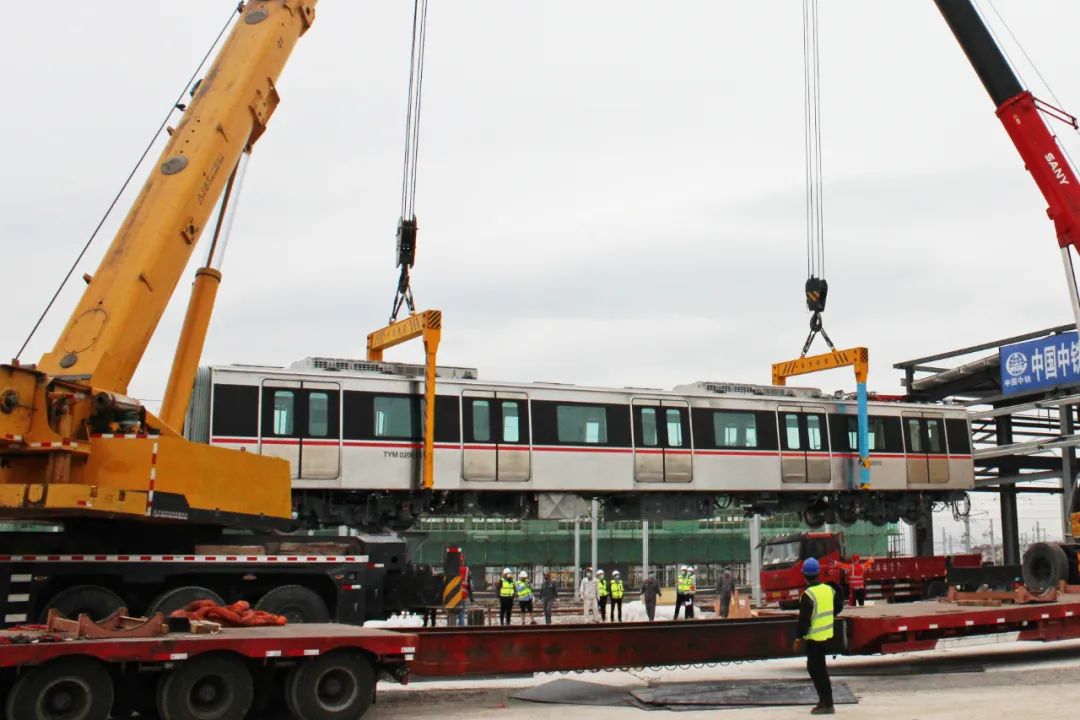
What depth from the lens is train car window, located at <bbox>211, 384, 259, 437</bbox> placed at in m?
15.8

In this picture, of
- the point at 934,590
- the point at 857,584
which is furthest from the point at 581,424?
the point at 934,590

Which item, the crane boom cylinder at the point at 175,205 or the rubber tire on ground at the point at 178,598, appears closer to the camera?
the crane boom cylinder at the point at 175,205

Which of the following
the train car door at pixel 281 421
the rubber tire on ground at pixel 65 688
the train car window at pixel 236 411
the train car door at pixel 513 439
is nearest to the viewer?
the rubber tire on ground at pixel 65 688

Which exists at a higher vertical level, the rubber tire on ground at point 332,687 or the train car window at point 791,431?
the train car window at point 791,431

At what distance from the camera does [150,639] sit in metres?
8.57

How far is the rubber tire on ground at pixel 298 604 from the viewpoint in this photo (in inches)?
454

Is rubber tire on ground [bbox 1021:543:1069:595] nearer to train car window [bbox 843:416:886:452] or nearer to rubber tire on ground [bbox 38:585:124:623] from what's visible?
train car window [bbox 843:416:886:452]

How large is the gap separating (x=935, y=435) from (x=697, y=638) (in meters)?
12.1

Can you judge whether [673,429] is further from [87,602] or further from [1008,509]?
[1008,509]

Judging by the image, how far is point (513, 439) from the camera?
711 inches

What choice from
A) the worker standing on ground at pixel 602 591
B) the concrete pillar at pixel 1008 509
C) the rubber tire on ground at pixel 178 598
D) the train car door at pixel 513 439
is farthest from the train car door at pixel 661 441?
the concrete pillar at pixel 1008 509

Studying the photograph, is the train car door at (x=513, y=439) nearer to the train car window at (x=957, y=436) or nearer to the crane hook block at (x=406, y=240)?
the crane hook block at (x=406, y=240)

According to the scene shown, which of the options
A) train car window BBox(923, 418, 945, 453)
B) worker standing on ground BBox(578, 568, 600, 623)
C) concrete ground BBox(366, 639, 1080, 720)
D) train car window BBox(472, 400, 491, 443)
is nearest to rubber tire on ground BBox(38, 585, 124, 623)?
concrete ground BBox(366, 639, 1080, 720)

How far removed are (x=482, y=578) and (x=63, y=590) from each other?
40695 mm
